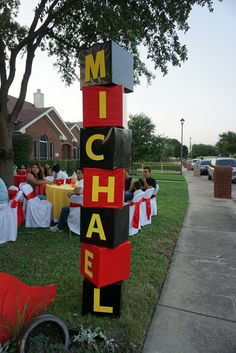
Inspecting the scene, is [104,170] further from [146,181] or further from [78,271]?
[146,181]

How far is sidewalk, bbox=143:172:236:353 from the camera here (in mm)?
3172

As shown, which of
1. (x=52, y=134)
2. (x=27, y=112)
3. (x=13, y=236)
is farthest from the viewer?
(x=52, y=134)

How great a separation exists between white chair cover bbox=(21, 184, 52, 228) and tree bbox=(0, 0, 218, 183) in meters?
2.13

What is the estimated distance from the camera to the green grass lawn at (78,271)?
3.37m

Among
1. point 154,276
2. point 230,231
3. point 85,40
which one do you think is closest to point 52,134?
point 85,40

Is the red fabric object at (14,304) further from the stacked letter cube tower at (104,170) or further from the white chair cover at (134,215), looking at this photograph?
the white chair cover at (134,215)

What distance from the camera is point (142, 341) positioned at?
3.14m

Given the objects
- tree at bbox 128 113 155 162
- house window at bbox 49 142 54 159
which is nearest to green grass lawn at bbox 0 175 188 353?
house window at bbox 49 142 54 159

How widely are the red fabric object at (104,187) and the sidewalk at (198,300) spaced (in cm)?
143

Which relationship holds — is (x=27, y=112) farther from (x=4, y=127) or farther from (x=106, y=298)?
(x=106, y=298)

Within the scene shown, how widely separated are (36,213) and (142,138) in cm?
2667

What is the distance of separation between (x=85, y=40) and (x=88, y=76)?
7631mm

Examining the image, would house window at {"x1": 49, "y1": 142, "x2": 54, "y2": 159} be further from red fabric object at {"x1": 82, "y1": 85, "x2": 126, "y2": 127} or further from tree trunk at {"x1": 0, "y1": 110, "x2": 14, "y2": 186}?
red fabric object at {"x1": 82, "y1": 85, "x2": 126, "y2": 127}

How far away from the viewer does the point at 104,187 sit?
3377 mm
